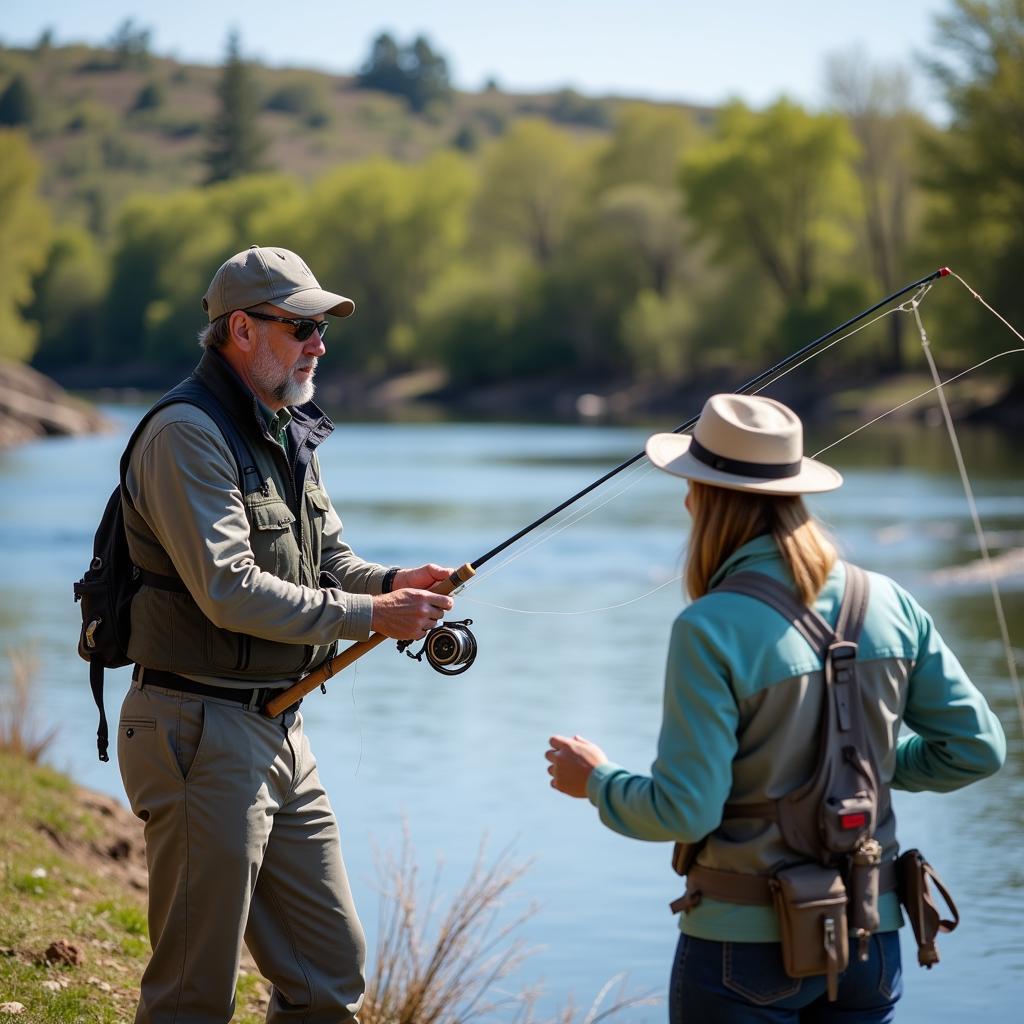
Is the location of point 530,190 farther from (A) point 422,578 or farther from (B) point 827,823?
(B) point 827,823

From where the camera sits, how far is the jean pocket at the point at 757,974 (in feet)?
8.65

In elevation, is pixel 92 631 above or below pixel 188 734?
above

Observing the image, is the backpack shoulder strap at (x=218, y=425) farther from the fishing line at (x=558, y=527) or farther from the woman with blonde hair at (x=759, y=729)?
the woman with blonde hair at (x=759, y=729)

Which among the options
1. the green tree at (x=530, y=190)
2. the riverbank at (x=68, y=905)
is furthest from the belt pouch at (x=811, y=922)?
the green tree at (x=530, y=190)

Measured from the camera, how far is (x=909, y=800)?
8.30 metres

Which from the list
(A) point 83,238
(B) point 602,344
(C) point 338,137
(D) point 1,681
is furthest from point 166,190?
(D) point 1,681

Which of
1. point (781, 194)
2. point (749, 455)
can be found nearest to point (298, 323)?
point (749, 455)

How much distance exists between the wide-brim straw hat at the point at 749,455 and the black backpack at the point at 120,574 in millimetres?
1082

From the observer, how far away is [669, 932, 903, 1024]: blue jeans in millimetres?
2641

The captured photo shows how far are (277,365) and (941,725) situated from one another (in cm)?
160

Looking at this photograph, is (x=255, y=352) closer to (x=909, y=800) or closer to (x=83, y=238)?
(x=909, y=800)

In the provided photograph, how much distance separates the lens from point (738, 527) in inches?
108

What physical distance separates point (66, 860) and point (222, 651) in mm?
2853

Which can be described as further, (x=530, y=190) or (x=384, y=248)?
(x=384, y=248)
